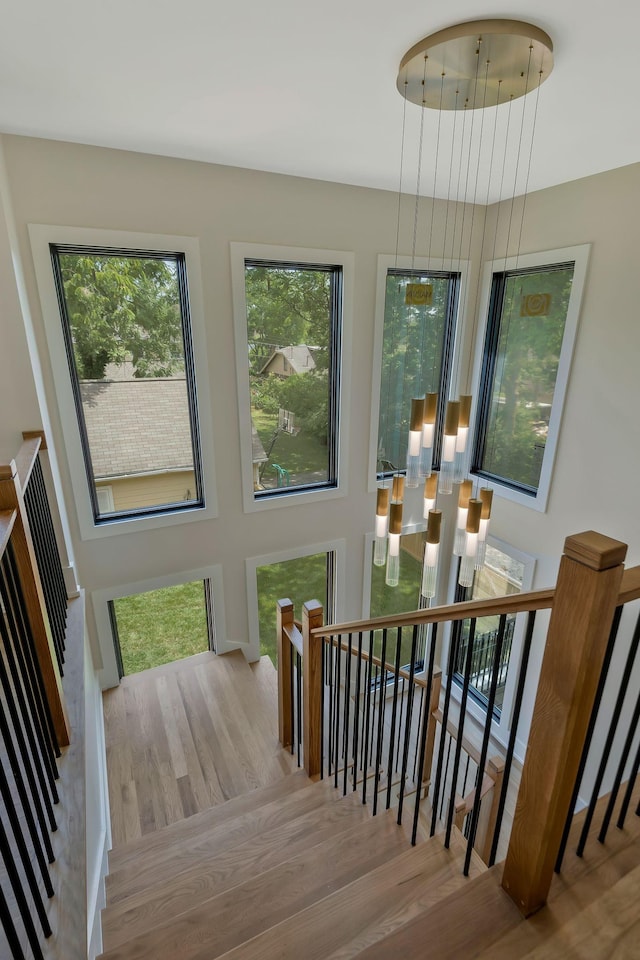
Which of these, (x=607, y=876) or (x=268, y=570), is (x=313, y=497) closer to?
(x=268, y=570)

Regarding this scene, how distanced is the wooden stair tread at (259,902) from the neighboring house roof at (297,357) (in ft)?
10.6

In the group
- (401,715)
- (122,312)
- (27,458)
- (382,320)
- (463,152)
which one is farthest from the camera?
(382,320)

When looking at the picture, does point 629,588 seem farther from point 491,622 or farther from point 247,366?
point 491,622

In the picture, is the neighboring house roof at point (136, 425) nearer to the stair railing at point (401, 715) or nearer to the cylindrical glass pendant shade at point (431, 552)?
the stair railing at point (401, 715)

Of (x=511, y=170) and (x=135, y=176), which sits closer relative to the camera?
(x=135, y=176)

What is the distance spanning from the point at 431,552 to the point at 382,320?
226 centimetres

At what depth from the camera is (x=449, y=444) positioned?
289 centimetres

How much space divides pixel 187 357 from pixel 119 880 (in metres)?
3.20

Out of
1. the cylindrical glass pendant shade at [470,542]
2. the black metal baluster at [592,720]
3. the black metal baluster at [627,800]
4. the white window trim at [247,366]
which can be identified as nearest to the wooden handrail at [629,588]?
the black metal baluster at [592,720]

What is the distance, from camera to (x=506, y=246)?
4.25 m

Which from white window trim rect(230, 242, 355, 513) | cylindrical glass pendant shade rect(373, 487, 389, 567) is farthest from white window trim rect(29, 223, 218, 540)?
cylindrical glass pendant shade rect(373, 487, 389, 567)

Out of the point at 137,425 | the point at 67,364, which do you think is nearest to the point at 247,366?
the point at 137,425

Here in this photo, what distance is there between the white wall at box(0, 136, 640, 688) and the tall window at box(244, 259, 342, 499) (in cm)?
20

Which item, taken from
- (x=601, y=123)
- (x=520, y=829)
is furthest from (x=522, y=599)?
(x=601, y=123)
